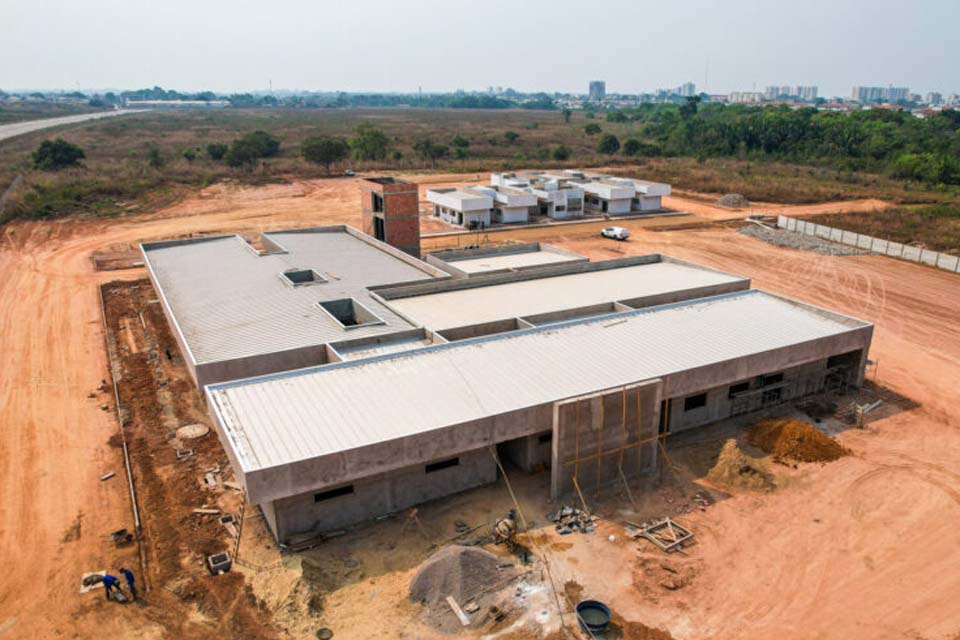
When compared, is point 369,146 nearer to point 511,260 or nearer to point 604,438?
point 511,260

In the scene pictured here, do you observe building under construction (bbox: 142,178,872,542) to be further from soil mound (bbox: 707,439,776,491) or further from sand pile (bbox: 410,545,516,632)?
sand pile (bbox: 410,545,516,632)

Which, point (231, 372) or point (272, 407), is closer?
point (272, 407)

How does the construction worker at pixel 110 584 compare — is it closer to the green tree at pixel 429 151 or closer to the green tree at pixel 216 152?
the green tree at pixel 429 151

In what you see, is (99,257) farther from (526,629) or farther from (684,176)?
(684,176)

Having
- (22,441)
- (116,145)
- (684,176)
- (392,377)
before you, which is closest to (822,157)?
(684,176)

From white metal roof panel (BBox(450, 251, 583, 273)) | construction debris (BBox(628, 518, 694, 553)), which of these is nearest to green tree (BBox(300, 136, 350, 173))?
white metal roof panel (BBox(450, 251, 583, 273))

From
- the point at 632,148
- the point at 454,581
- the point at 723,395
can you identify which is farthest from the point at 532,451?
the point at 632,148
